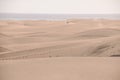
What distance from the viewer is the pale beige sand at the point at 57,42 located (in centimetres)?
67

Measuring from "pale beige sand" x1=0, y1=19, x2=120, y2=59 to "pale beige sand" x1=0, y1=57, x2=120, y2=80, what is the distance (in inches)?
1.5

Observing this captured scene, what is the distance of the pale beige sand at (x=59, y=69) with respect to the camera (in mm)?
589

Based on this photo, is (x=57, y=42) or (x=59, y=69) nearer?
(x=59, y=69)

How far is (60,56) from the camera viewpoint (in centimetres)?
65

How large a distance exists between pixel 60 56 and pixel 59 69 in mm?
60

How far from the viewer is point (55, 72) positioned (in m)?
0.60

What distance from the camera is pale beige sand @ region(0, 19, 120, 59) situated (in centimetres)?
67

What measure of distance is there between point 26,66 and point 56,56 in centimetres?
11

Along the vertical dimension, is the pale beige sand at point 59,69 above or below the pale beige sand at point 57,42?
below

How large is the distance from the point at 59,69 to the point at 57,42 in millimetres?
154
